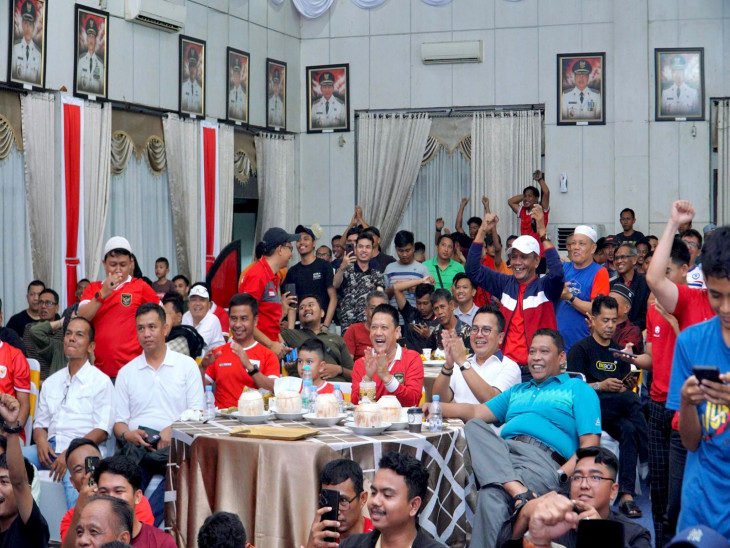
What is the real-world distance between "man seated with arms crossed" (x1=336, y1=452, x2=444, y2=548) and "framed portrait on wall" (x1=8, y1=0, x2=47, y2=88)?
7485 millimetres

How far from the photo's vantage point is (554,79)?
45.8 ft

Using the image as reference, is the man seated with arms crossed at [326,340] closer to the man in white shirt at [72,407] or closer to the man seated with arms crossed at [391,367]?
the man seated with arms crossed at [391,367]

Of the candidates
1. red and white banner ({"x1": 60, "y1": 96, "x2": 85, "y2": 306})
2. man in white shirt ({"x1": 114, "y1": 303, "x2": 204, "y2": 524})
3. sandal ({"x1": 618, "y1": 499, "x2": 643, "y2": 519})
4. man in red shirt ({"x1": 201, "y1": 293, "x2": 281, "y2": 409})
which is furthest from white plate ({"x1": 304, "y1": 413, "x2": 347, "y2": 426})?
red and white banner ({"x1": 60, "y1": 96, "x2": 85, "y2": 306})

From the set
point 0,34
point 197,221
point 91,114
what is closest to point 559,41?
point 197,221

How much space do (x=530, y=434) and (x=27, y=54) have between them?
23.9ft

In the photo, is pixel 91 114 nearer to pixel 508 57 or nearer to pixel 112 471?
pixel 508 57

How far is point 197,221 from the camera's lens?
1263 centimetres

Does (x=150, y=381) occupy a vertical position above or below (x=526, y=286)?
below

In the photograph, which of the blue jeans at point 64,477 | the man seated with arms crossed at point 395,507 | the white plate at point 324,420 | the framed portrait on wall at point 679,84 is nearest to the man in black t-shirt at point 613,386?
the white plate at point 324,420

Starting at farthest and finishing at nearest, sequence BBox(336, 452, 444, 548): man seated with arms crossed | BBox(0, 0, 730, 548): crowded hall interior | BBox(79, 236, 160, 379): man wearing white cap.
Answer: BBox(79, 236, 160, 379): man wearing white cap
BBox(0, 0, 730, 548): crowded hall interior
BBox(336, 452, 444, 548): man seated with arms crossed

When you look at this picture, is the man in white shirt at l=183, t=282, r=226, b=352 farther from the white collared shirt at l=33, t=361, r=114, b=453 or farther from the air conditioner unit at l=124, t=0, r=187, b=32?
the air conditioner unit at l=124, t=0, r=187, b=32

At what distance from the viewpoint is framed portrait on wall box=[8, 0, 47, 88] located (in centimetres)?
973

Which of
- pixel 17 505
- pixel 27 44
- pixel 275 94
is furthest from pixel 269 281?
pixel 275 94

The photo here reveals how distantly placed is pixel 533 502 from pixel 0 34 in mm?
8039
